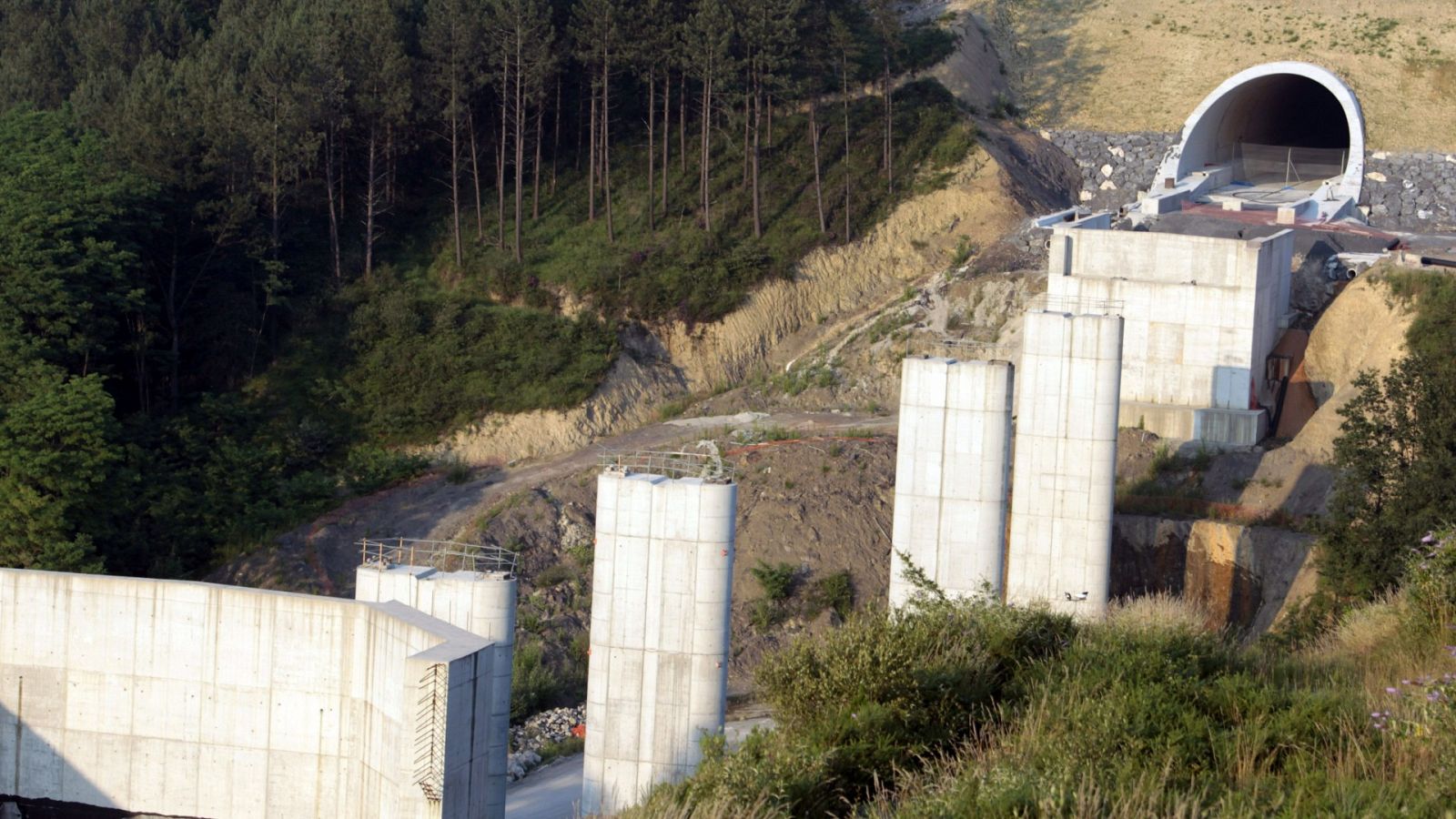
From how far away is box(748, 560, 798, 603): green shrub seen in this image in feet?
101

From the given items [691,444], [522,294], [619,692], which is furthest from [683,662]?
[522,294]

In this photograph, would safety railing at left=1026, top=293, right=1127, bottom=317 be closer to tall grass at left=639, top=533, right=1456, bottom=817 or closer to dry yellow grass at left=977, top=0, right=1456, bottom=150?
tall grass at left=639, top=533, right=1456, bottom=817

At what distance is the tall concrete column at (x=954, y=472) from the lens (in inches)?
962

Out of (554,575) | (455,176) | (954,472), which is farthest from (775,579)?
(455,176)

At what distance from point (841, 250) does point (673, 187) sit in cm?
511

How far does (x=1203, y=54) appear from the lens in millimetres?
50625

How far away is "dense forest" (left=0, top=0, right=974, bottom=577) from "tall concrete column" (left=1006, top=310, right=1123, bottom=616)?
51.1 ft

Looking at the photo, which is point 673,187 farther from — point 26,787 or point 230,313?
point 26,787

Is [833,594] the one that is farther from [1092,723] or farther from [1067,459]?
[1092,723]

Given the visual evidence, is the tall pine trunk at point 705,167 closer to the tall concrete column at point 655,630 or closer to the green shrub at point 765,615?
the green shrub at point 765,615

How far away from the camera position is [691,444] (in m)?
35.2

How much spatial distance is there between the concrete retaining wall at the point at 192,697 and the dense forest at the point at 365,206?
31.9ft

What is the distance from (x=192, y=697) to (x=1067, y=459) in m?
13.0

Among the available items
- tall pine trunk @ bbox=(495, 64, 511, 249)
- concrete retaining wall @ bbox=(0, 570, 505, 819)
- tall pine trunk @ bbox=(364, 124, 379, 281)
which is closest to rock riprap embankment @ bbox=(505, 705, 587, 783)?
concrete retaining wall @ bbox=(0, 570, 505, 819)
